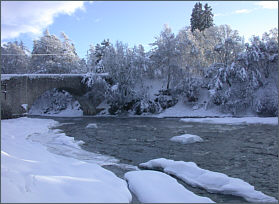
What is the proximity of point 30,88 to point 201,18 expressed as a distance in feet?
130

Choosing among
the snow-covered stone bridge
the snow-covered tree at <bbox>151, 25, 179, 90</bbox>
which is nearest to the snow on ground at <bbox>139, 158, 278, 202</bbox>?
the snow-covered stone bridge

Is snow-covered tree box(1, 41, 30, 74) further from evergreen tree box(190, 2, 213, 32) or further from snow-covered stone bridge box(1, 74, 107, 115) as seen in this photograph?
evergreen tree box(190, 2, 213, 32)

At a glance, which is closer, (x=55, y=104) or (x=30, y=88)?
(x=30, y=88)

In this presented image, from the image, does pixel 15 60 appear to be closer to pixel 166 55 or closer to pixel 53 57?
pixel 53 57

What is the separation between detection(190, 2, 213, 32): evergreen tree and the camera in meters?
55.8

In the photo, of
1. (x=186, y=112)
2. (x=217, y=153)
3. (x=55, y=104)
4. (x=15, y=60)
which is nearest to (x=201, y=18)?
(x=186, y=112)

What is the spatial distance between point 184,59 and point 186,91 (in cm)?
498

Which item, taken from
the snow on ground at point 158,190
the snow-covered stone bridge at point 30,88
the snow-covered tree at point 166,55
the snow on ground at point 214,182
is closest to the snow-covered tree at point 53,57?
the snow-covered stone bridge at point 30,88

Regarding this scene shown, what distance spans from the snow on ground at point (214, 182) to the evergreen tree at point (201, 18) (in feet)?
171

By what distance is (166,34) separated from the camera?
37344 millimetres

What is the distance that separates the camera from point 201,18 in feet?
182

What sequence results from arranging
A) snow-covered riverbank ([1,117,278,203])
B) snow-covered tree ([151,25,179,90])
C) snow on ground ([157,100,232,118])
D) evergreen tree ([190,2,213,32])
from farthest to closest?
evergreen tree ([190,2,213,32]) → snow-covered tree ([151,25,179,90]) → snow on ground ([157,100,232,118]) → snow-covered riverbank ([1,117,278,203])

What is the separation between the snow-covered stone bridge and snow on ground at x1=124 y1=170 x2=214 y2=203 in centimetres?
1983

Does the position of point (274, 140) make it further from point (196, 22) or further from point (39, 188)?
point (196, 22)
